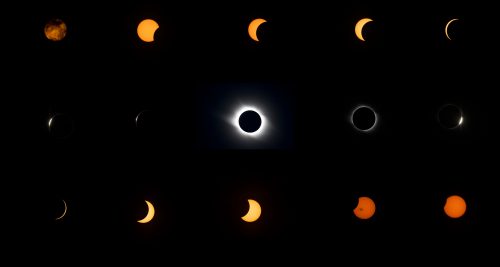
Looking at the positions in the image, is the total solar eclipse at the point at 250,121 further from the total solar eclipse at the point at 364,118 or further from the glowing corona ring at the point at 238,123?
the total solar eclipse at the point at 364,118

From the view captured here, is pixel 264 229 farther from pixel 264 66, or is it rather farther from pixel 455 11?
pixel 455 11

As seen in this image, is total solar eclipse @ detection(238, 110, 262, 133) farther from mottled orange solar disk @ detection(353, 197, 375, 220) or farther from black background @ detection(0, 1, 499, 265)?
mottled orange solar disk @ detection(353, 197, 375, 220)

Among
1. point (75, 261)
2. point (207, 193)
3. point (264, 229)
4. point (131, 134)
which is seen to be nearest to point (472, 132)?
point (264, 229)

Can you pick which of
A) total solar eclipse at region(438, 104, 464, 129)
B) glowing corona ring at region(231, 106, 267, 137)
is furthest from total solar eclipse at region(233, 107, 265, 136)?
total solar eclipse at region(438, 104, 464, 129)

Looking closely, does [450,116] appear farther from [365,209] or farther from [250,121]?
[250,121]

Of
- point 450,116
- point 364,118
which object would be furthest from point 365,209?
point 450,116
